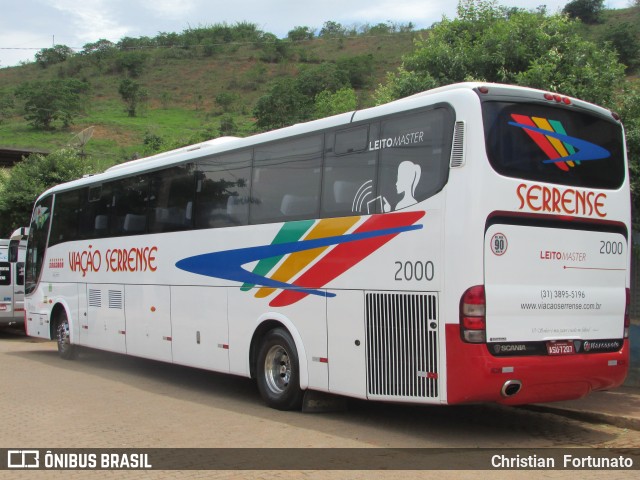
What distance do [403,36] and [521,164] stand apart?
334 feet

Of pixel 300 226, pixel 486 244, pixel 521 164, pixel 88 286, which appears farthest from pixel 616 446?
pixel 88 286

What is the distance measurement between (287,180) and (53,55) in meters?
115

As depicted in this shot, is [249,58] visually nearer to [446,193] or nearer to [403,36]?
[403,36]

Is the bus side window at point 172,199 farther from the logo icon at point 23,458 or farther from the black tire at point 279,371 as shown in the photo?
the logo icon at point 23,458

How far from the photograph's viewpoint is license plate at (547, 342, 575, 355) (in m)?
7.81

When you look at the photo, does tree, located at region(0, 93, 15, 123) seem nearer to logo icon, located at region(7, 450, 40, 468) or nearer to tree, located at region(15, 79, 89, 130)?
tree, located at region(15, 79, 89, 130)

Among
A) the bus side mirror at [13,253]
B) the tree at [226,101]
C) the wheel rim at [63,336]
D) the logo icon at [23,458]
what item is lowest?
the logo icon at [23,458]

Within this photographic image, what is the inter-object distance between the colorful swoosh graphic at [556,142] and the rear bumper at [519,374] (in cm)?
214

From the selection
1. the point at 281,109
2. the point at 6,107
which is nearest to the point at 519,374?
the point at 281,109

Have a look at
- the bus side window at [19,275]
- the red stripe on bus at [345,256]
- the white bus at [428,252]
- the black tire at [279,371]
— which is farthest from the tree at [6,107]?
the red stripe on bus at [345,256]

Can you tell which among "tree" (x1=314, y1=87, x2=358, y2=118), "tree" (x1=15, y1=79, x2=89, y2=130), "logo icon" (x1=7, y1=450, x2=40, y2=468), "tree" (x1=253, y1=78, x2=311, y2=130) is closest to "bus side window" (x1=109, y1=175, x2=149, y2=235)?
"logo icon" (x1=7, y1=450, x2=40, y2=468)

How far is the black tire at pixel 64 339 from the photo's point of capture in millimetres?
15961

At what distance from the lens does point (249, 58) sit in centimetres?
10888

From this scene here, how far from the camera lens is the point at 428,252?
25.5 ft
